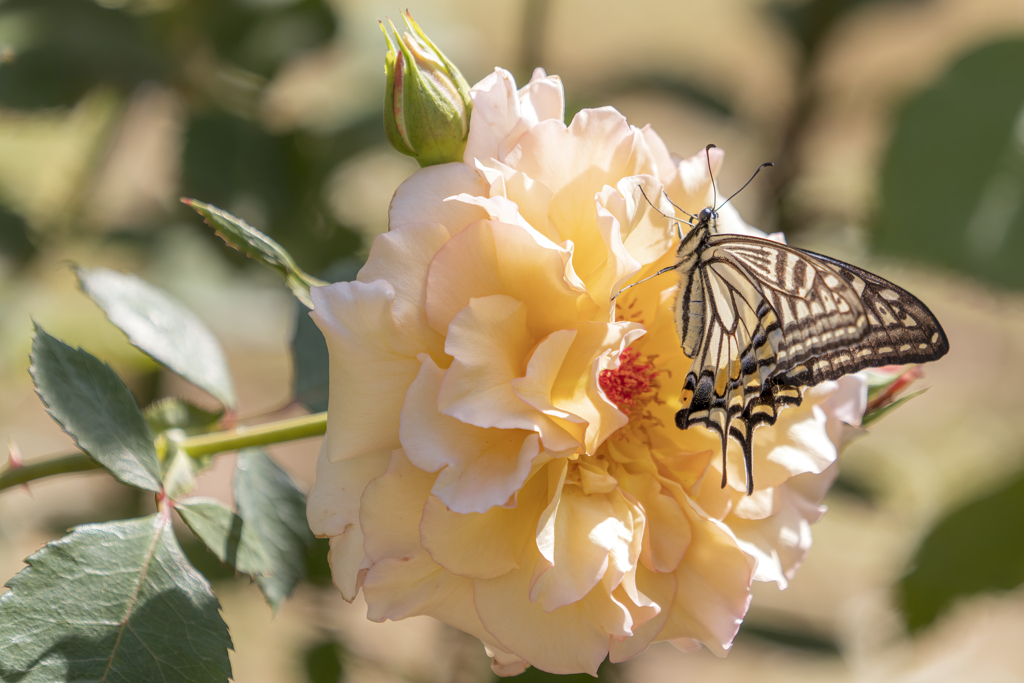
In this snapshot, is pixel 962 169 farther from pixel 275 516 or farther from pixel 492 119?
pixel 275 516

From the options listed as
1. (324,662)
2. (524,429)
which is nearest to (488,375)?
(524,429)

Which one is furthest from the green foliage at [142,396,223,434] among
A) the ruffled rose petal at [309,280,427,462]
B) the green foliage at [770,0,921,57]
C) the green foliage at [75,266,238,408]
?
the green foliage at [770,0,921,57]

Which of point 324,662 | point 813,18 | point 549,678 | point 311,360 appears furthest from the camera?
point 813,18

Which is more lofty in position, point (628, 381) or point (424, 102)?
point (424, 102)

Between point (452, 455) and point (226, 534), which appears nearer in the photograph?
point (452, 455)

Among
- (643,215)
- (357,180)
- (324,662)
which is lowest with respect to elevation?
(324,662)

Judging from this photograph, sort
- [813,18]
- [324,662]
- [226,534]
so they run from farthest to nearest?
1. [813,18]
2. [324,662]
3. [226,534]

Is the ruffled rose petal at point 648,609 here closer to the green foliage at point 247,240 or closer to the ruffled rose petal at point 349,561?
the ruffled rose petal at point 349,561

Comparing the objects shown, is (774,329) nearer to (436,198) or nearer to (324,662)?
(436,198)
